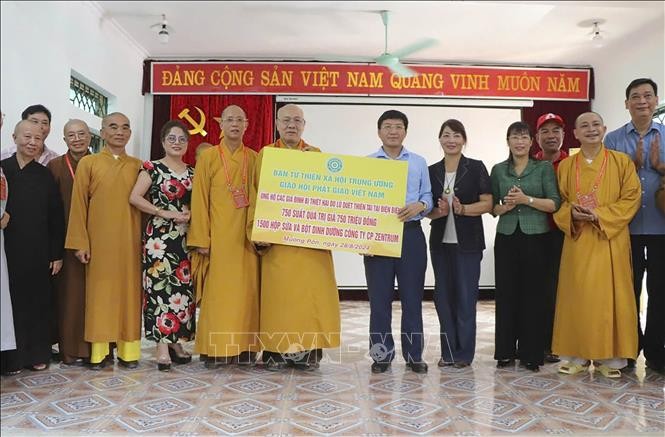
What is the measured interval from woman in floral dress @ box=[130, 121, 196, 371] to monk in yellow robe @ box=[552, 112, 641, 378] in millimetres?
2087

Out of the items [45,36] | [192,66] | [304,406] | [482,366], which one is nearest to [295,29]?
[192,66]

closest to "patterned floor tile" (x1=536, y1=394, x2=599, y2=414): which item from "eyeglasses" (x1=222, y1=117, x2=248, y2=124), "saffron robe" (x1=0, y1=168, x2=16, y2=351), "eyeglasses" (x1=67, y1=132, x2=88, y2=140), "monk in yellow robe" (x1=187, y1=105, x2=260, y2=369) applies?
"monk in yellow robe" (x1=187, y1=105, x2=260, y2=369)

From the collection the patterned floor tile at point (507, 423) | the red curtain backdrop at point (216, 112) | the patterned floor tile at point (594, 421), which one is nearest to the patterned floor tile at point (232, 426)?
the patterned floor tile at point (507, 423)

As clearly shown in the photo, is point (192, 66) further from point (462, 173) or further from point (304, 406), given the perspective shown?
point (304, 406)

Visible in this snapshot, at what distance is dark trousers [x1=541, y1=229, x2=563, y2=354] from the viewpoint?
124 inches

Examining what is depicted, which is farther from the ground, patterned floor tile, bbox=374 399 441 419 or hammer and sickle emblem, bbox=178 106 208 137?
hammer and sickle emblem, bbox=178 106 208 137

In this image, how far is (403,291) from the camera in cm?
308

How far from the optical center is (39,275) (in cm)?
290

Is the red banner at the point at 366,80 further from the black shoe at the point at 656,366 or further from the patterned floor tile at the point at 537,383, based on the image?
the patterned floor tile at the point at 537,383

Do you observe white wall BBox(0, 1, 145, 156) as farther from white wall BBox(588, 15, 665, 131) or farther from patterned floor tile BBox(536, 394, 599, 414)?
white wall BBox(588, 15, 665, 131)

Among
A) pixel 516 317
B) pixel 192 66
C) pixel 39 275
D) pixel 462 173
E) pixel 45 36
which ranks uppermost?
pixel 192 66

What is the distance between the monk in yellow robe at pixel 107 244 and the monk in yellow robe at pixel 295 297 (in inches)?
28.6

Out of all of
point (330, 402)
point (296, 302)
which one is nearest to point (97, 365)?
point (296, 302)

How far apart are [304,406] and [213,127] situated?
4872 mm
